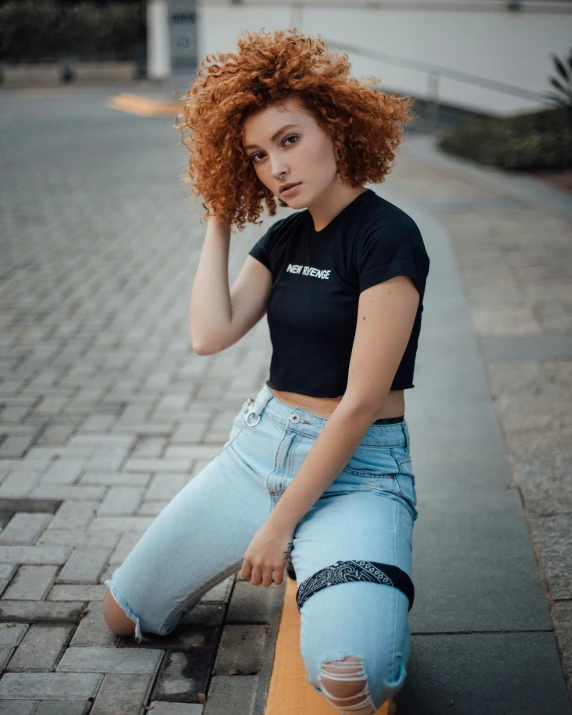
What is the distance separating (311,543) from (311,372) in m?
0.48

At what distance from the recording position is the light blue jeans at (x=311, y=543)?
2.07 meters

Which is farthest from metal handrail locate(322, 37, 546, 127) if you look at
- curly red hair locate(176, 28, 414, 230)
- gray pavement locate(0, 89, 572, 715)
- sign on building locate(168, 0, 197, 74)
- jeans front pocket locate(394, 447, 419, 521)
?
jeans front pocket locate(394, 447, 419, 521)

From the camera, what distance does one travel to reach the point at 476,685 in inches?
95.7

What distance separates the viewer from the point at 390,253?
226cm

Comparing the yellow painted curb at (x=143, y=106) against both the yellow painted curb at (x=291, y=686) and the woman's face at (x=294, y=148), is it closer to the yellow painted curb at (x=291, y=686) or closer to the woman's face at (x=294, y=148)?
the woman's face at (x=294, y=148)

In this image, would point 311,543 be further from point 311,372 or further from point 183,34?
point 183,34

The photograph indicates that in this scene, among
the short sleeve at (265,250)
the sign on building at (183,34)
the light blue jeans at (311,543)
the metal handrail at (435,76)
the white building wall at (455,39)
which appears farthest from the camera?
the sign on building at (183,34)

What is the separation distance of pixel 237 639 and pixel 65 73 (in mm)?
28371

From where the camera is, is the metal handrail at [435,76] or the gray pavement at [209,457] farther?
the metal handrail at [435,76]

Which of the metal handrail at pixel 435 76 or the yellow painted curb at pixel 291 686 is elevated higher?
the yellow painted curb at pixel 291 686

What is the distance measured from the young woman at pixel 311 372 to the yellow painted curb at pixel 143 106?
16.3 m

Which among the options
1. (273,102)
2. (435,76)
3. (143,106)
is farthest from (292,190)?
(143,106)

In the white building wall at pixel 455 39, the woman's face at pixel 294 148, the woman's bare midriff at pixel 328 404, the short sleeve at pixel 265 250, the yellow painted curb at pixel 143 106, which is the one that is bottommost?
the yellow painted curb at pixel 143 106

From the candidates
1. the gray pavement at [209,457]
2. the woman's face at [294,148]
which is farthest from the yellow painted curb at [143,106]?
the woman's face at [294,148]
